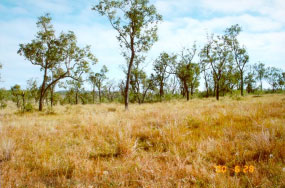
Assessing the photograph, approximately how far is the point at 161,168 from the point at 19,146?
4.24m

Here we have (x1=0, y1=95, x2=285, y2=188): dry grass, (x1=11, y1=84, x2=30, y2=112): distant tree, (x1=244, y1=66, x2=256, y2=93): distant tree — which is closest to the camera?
(x1=0, y1=95, x2=285, y2=188): dry grass

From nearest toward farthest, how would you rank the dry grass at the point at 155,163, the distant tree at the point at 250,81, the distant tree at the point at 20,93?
the dry grass at the point at 155,163, the distant tree at the point at 20,93, the distant tree at the point at 250,81

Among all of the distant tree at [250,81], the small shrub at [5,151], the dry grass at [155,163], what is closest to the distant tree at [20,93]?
the small shrub at [5,151]

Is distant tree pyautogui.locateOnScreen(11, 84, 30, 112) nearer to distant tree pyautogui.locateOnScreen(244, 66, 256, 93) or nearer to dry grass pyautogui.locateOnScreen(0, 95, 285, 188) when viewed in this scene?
dry grass pyautogui.locateOnScreen(0, 95, 285, 188)

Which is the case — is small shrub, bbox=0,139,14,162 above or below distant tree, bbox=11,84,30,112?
below

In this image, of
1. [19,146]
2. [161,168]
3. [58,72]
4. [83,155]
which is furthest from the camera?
[58,72]

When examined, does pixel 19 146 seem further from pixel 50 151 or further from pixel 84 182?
pixel 84 182

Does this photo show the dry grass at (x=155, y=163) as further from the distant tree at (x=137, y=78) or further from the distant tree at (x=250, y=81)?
the distant tree at (x=250, y=81)

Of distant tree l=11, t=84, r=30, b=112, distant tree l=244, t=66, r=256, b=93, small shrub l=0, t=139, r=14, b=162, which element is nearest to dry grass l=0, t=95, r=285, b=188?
small shrub l=0, t=139, r=14, b=162

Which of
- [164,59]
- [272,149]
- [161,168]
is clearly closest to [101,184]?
[161,168]

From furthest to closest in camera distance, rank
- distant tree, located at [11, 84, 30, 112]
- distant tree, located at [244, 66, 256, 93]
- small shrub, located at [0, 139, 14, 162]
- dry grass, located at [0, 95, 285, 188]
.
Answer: distant tree, located at [244, 66, 256, 93] < distant tree, located at [11, 84, 30, 112] < small shrub, located at [0, 139, 14, 162] < dry grass, located at [0, 95, 285, 188]

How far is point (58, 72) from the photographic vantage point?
18641mm

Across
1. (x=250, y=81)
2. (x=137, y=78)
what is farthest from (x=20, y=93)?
(x=250, y=81)

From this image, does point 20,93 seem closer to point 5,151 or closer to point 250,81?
point 5,151
